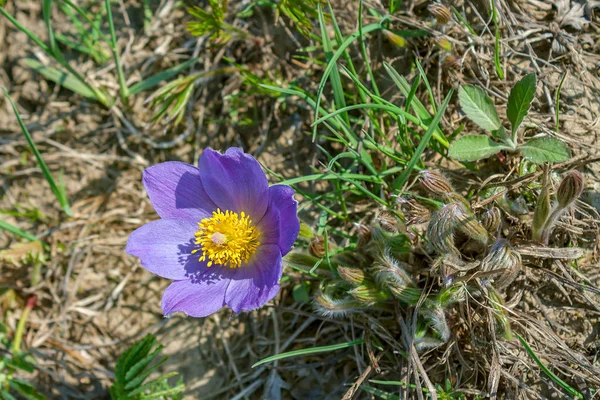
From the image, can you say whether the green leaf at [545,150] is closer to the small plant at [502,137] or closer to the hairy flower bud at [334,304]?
the small plant at [502,137]

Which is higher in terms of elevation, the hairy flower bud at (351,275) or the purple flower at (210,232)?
the purple flower at (210,232)

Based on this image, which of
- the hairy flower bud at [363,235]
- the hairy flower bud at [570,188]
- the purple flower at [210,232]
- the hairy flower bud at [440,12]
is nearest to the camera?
the hairy flower bud at [570,188]

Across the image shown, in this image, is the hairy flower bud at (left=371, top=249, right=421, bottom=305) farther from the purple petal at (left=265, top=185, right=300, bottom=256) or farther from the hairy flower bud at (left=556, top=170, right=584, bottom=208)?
the hairy flower bud at (left=556, top=170, right=584, bottom=208)

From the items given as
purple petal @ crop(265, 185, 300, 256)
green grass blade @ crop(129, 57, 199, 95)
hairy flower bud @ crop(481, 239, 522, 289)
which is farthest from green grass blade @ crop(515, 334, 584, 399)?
green grass blade @ crop(129, 57, 199, 95)

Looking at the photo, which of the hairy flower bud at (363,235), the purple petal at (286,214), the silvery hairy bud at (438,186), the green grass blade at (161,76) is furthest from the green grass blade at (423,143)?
the green grass blade at (161,76)

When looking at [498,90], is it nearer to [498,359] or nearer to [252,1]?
[498,359]

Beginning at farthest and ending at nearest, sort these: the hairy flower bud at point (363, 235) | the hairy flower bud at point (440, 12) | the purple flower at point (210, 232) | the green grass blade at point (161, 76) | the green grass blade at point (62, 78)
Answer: the green grass blade at point (62, 78)
the green grass blade at point (161, 76)
the hairy flower bud at point (440, 12)
the hairy flower bud at point (363, 235)
the purple flower at point (210, 232)
